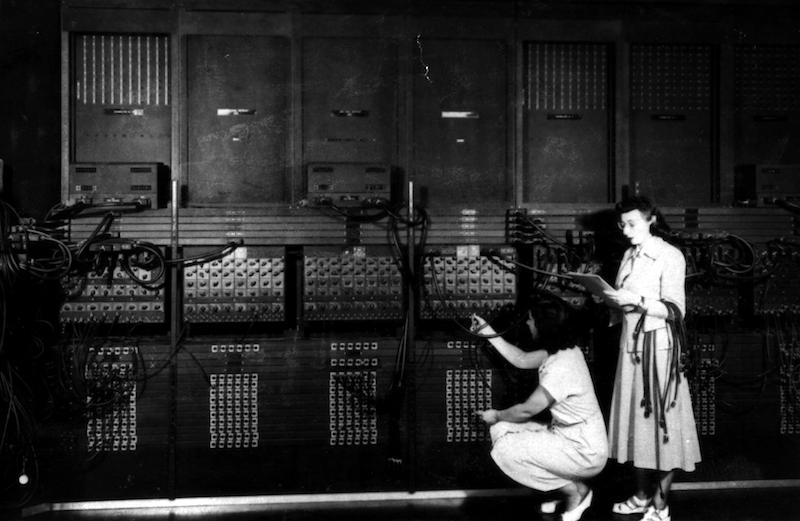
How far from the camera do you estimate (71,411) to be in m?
3.48

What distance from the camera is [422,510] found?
11.3 ft

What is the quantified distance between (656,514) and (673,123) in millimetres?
2397

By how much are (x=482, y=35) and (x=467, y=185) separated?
0.93m

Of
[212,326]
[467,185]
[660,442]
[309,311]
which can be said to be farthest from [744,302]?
[212,326]

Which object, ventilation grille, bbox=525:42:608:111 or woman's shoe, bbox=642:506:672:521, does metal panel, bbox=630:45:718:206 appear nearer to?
ventilation grille, bbox=525:42:608:111

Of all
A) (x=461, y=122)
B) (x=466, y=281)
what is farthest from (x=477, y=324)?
(x=461, y=122)

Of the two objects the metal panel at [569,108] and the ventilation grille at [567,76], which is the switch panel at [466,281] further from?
the ventilation grille at [567,76]

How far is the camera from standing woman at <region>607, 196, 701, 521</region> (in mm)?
3105

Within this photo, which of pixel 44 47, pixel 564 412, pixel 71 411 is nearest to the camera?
pixel 564 412

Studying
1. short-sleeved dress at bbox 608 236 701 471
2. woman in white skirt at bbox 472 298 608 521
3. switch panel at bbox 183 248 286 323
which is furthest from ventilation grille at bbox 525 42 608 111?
switch panel at bbox 183 248 286 323

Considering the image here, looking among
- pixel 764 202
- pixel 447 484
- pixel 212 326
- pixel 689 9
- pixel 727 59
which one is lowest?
pixel 447 484

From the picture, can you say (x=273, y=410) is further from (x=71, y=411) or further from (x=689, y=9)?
(x=689, y=9)

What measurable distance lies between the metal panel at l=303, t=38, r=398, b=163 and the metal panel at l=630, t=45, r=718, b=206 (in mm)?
1601

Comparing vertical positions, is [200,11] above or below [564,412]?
above
